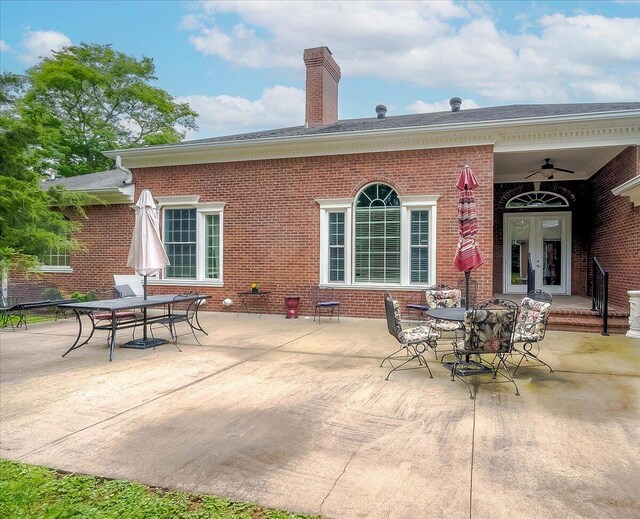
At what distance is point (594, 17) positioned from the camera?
58.2ft

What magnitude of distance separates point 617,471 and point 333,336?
18.3 ft

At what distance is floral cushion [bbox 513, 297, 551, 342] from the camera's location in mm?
5883

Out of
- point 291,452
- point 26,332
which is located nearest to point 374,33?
point 26,332

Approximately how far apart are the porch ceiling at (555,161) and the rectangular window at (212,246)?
23.9 feet

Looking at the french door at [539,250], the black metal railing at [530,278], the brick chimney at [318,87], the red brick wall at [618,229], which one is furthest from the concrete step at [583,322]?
the brick chimney at [318,87]

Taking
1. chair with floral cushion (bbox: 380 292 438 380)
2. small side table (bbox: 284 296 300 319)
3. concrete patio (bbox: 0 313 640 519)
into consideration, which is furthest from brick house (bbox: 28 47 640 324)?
chair with floral cushion (bbox: 380 292 438 380)

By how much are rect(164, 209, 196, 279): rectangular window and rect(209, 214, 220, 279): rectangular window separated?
42 centimetres

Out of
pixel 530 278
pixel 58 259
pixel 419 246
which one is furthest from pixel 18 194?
pixel 530 278

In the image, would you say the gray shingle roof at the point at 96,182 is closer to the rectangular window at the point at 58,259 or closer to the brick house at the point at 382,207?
the brick house at the point at 382,207

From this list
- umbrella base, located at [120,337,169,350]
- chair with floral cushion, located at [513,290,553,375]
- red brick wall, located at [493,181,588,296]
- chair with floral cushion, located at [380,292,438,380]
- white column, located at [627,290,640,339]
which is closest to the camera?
chair with floral cushion, located at [380,292,438,380]

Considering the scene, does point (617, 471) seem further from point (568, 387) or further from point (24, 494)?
point (24, 494)

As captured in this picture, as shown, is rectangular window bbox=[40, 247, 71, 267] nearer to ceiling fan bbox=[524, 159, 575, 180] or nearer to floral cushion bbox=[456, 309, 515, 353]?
floral cushion bbox=[456, 309, 515, 353]

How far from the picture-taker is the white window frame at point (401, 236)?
10.2 m

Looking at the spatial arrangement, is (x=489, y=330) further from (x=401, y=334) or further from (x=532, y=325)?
(x=532, y=325)
